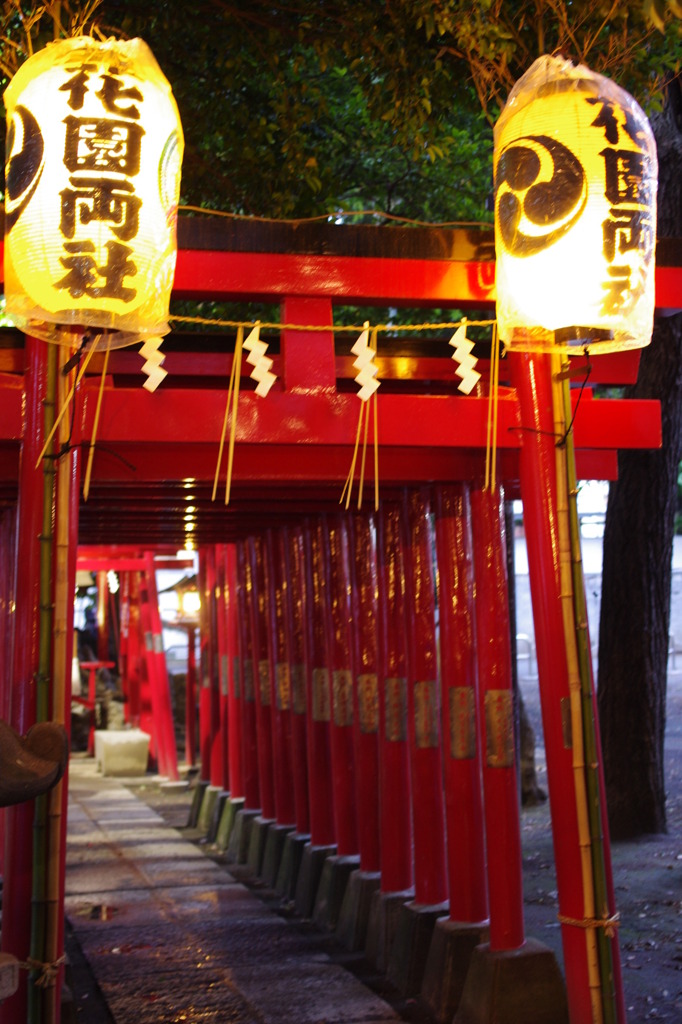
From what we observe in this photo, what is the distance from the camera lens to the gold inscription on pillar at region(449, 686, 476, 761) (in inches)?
284

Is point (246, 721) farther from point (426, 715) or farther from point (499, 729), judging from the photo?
point (499, 729)

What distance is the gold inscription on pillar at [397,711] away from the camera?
8.34 m

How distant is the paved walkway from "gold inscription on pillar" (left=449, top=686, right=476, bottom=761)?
174 cm

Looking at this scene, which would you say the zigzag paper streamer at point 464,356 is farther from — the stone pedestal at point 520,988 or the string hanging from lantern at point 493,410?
the stone pedestal at point 520,988

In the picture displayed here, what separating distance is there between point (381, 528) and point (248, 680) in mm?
4757

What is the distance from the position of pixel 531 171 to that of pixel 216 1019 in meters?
5.58

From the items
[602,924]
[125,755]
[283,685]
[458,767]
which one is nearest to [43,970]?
[602,924]

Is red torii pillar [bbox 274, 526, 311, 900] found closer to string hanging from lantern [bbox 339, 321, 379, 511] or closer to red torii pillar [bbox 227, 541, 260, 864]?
red torii pillar [bbox 227, 541, 260, 864]

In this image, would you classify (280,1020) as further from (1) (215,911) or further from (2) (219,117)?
(2) (219,117)

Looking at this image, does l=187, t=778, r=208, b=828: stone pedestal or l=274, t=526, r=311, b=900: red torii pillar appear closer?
l=274, t=526, r=311, b=900: red torii pillar

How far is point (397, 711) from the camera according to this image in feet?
27.4

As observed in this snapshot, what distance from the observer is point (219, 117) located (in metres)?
11.1

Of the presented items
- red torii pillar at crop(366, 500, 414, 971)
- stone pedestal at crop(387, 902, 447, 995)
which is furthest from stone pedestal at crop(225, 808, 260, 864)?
stone pedestal at crop(387, 902, 447, 995)

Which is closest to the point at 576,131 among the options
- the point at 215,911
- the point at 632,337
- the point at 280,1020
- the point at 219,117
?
the point at 632,337
